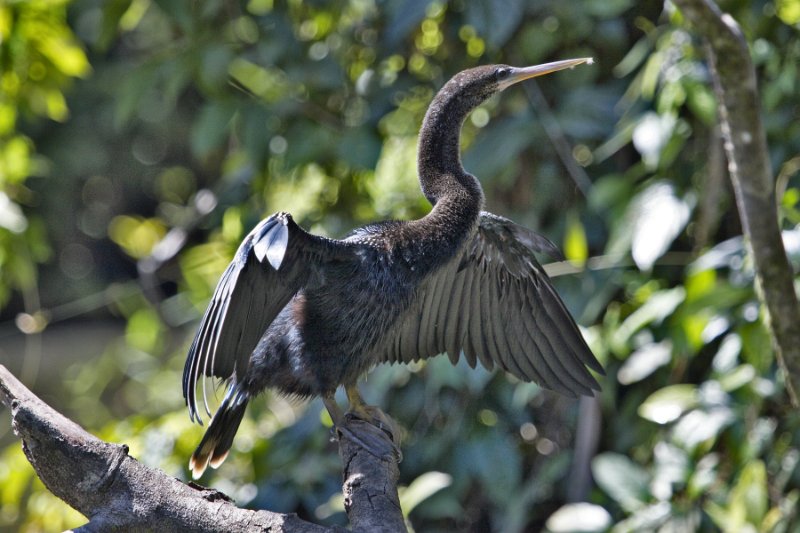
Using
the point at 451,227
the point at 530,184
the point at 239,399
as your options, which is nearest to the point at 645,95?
the point at 530,184

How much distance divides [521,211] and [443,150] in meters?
1.13

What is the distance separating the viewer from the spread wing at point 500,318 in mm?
2922

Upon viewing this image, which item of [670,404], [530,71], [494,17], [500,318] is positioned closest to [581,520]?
[670,404]

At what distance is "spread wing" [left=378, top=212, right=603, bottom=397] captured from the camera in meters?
2.92

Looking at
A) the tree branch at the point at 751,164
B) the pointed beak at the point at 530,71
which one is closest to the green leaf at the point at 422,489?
the tree branch at the point at 751,164

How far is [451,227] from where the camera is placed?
262 centimetres

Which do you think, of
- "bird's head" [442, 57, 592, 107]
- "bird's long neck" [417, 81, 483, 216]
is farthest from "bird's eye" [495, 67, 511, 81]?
"bird's long neck" [417, 81, 483, 216]

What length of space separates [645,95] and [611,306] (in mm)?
712

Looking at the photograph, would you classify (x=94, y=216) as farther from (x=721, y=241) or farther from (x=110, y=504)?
(x=110, y=504)

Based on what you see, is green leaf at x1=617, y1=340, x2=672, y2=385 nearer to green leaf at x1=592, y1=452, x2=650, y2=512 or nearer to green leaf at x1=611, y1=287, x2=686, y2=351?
green leaf at x1=611, y1=287, x2=686, y2=351

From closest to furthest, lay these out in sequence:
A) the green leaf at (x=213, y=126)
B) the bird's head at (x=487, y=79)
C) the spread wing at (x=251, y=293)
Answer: the spread wing at (x=251, y=293) → the bird's head at (x=487, y=79) → the green leaf at (x=213, y=126)

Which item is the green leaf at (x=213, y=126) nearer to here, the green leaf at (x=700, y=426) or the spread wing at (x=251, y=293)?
the spread wing at (x=251, y=293)

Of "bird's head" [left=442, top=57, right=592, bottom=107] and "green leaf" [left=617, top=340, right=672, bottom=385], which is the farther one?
"green leaf" [left=617, top=340, right=672, bottom=385]

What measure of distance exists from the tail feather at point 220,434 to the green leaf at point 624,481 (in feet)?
4.35
